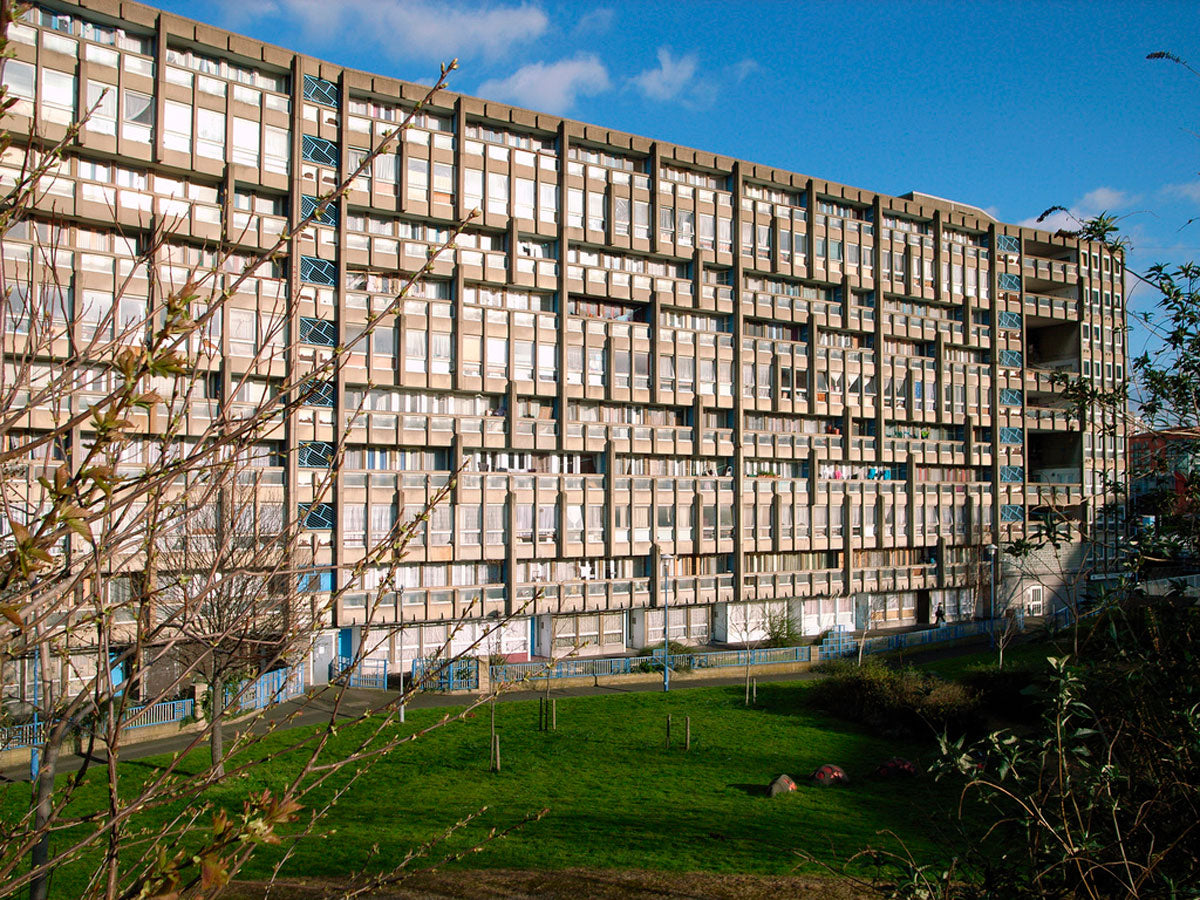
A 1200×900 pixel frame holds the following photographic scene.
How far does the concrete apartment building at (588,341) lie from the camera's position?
31688mm

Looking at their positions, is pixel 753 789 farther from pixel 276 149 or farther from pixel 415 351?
pixel 276 149

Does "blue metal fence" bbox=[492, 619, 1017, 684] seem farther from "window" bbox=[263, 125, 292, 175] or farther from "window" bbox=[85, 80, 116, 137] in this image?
"window" bbox=[85, 80, 116, 137]

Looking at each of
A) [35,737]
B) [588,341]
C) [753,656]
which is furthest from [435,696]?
[35,737]

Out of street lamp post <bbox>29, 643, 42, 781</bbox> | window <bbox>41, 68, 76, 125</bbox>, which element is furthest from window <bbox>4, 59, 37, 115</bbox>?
street lamp post <bbox>29, 643, 42, 781</bbox>

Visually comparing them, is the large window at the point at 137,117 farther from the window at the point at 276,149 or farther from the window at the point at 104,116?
the window at the point at 276,149

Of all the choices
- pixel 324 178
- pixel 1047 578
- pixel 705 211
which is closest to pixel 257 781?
pixel 324 178

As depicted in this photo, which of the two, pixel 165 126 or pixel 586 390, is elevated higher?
pixel 165 126

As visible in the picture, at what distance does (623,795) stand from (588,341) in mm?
22626

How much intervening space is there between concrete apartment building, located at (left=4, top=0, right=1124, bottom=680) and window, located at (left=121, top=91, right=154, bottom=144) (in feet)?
0.22

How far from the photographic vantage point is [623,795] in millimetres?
21219

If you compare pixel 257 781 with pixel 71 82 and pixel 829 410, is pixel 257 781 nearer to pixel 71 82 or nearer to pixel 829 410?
pixel 71 82

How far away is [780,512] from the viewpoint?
1756 inches

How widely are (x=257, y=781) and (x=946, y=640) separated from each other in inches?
1393

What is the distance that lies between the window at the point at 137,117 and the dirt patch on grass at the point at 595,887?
2539cm
